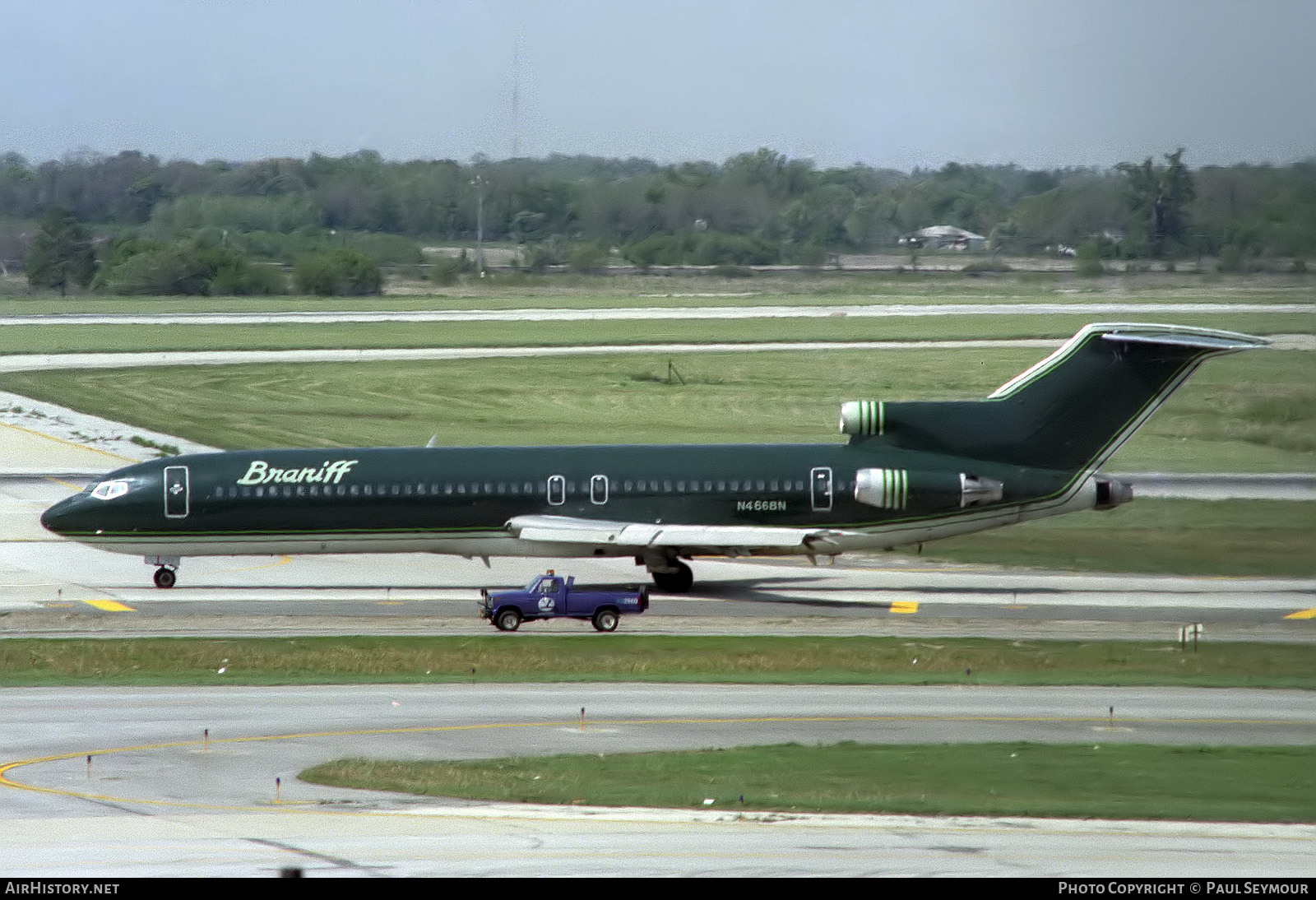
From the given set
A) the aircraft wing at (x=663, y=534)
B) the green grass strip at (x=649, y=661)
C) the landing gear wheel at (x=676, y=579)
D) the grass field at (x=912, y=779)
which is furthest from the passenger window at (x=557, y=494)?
the grass field at (x=912, y=779)

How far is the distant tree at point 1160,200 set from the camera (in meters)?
48.9

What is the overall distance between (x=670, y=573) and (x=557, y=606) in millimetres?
6319

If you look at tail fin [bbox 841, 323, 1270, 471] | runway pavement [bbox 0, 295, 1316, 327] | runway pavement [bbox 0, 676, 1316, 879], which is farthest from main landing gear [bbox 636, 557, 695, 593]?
runway pavement [bbox 0, 295, 1316, 327]

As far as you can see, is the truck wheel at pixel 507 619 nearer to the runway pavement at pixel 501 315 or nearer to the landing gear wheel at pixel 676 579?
the landing gear wheel at pixel 676 579

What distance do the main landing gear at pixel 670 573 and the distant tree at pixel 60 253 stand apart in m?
67.0

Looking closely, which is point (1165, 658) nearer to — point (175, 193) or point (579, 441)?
point (579, 441)

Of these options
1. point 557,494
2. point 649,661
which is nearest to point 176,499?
point 557,494

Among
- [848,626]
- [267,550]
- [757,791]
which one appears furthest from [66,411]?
[757,791]

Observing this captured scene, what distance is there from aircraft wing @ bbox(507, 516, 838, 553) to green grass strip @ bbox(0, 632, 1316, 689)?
452 cm

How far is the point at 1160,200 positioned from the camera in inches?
2046

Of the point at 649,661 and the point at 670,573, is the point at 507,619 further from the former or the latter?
the point at 670,573

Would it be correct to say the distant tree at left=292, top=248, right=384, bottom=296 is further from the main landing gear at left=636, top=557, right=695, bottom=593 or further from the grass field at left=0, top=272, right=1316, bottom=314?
the main landing gear at left=636, top=557, right=695, bottom=593

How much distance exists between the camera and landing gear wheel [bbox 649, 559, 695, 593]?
150 ft

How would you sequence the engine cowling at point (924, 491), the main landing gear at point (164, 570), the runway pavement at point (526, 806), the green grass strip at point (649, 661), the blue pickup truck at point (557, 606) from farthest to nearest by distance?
the main landing gear at point (164, 570) < the engine cowling at point (924, 491) < the blue pickup truck at point (557, 606) < the green grass strip at point (649, 661) < the runway pavement at point (526, 806)
